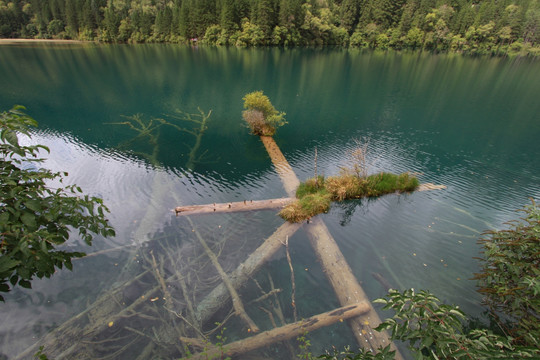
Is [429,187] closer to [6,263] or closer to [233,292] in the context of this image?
[233,292]

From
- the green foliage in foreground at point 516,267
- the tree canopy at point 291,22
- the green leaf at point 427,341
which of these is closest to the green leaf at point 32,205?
the green leaf at point 427,341

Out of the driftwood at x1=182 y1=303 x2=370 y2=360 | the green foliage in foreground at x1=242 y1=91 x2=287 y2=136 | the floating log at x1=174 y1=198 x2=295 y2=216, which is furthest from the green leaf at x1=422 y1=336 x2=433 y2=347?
the green foliage in foreground at x1=242 y1=91 x2=287 y2=136

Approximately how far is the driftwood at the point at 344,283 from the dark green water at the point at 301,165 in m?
0.42

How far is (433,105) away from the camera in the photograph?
33000 millimetres

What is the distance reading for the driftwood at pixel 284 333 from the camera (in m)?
7.26

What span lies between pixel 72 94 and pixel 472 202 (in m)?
44.4

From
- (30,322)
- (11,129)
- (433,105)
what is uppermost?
(11,129)

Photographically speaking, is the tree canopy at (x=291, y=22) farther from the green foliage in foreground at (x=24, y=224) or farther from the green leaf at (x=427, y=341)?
the green leaf at (x=427, y=341)

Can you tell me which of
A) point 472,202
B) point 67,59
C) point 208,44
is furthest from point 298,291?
point 208,44

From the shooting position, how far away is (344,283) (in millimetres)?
9625

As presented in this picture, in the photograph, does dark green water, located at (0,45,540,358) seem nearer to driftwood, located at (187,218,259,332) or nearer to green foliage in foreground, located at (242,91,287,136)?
driftwood, located at (187,218,259,332)

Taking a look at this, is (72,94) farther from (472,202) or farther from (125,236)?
(472,202)

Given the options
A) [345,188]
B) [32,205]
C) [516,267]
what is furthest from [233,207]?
[516,267]

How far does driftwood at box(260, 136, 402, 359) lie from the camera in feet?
25.4
